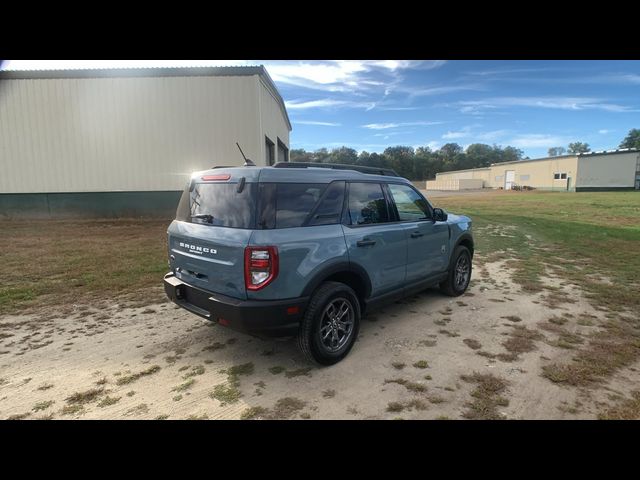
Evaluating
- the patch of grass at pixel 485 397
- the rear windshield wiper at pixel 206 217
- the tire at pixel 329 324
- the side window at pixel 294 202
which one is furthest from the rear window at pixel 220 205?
the patch of grass at pixel 485 397

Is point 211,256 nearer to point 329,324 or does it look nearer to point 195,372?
point 195,372

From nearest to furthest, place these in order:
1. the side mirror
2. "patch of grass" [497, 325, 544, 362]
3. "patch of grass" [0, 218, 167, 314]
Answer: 1. "patch of grass" [497, 325, 544, 362]
2. the side mirror
3. "patch of grass" [0, 218, 167, 314]

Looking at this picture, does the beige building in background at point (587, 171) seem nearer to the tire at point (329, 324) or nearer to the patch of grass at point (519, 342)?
the patch of grass at point (519, 342)

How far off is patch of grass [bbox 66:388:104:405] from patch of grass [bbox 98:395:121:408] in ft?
0.30

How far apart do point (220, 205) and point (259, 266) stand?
82 cm

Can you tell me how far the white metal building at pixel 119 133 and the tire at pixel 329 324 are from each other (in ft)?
38.3

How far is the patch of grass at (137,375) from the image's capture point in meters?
3.09

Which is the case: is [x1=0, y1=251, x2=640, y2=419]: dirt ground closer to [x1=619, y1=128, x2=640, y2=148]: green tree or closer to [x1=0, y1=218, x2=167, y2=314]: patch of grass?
[x1=0, y1=218, x2=167, y2=314]: patch of grass

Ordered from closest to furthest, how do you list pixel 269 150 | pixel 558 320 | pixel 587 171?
1. pixel 558 320
2. pixel 269 150
3. pixel 587 171

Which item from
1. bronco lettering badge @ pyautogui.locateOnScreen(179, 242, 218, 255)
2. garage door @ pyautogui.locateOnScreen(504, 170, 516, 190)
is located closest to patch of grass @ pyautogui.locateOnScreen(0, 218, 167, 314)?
bronco lettering badge @ pyautogui.locateOnScreen(179, 242, 218, 255)

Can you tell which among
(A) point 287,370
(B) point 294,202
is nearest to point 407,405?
(A) point 287,370

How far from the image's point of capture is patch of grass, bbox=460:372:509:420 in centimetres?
262

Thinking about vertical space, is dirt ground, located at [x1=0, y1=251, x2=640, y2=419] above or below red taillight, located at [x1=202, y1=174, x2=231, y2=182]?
below

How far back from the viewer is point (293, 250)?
3006 millimetres
